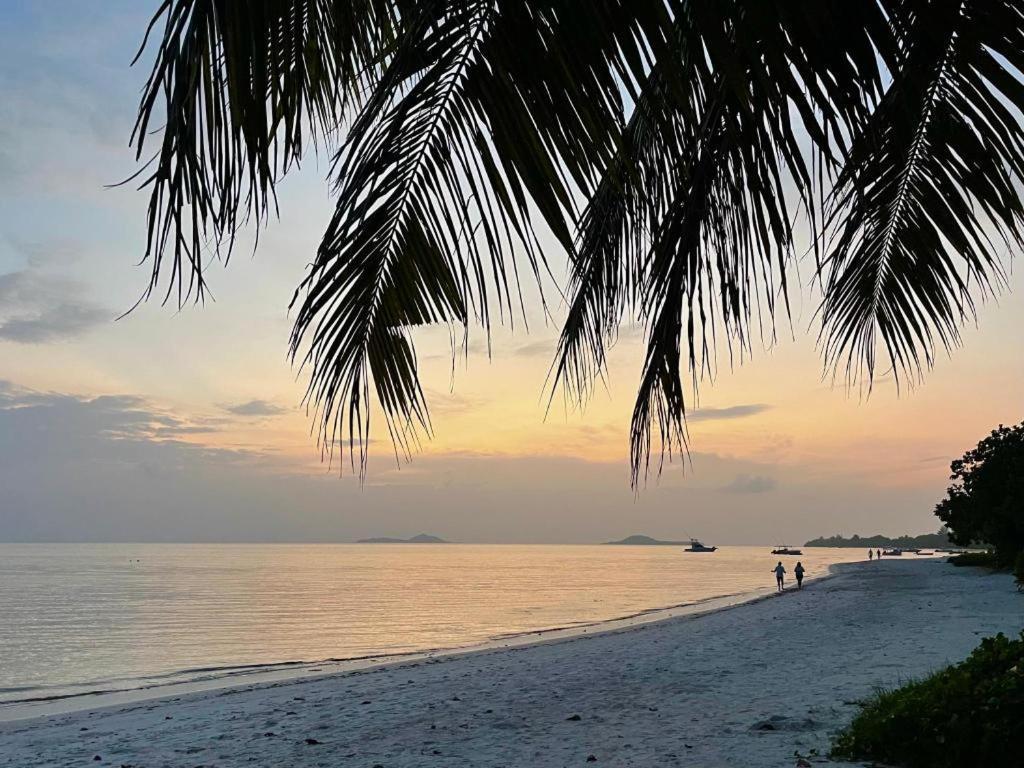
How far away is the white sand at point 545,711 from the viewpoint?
7.65 meters

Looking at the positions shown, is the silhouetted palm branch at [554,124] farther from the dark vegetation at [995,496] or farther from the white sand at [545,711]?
the dark vegetation at [995,496]

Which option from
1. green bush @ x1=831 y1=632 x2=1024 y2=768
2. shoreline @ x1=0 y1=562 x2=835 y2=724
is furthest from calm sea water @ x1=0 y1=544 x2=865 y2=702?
green bush @ x1=831 y1=632 x2=1024 y2=768

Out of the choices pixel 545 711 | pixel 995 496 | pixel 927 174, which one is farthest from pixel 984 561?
pixel 927 174

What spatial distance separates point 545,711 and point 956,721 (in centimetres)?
545

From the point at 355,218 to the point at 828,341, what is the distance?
2300 mm

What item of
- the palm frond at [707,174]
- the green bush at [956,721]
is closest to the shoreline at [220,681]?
the green bush at [956,721]

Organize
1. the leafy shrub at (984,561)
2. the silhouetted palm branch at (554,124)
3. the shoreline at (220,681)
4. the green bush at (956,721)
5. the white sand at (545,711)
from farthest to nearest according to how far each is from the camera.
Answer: the leafy shrub at (984,561) < the shoreline at (220,681) < the white sand at (545,711) < the green bush at (956,721) < the silhouetted palm branch at (554,124)

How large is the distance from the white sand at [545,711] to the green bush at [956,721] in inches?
25.2

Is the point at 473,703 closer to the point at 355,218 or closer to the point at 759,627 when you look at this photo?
the point at 355,218

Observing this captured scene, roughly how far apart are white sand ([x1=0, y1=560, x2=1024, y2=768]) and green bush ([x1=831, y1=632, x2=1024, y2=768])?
2.10ft

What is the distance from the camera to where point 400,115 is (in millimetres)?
1511

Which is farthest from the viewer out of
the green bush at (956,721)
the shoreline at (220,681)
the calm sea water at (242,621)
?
the calm sea water at (242,621)

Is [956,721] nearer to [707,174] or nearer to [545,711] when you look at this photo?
[707,174]

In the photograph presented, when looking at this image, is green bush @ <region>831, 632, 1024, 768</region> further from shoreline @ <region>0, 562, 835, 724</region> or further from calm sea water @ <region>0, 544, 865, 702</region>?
calm sea water @ <region>0, 544, 865, 702</region>
